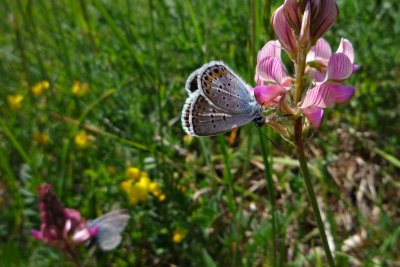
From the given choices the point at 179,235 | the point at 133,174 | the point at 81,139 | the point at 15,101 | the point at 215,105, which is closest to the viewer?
the point at 215,105

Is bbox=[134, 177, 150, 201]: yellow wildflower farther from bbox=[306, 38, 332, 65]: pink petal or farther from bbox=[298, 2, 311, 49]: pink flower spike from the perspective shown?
bbox=[298, 2, 311, 49]: pink flower spike

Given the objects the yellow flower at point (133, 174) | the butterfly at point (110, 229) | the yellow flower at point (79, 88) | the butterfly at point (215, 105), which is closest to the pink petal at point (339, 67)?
the butterfly at point (215, 105)

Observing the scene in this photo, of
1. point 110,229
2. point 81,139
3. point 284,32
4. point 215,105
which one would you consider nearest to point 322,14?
point 284,32

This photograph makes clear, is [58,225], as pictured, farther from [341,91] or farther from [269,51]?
[341,91]

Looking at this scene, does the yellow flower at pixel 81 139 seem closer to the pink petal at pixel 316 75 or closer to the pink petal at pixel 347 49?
the pink petal at pixel 316 75

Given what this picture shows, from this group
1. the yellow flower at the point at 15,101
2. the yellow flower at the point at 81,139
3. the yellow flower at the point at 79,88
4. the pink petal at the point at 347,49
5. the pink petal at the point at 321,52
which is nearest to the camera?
the pink petal at the point at 347,49

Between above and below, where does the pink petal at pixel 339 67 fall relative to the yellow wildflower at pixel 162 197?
above

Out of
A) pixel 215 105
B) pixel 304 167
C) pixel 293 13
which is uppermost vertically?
pixel 293 13

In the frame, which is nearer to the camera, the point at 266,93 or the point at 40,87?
the point at 266,93
